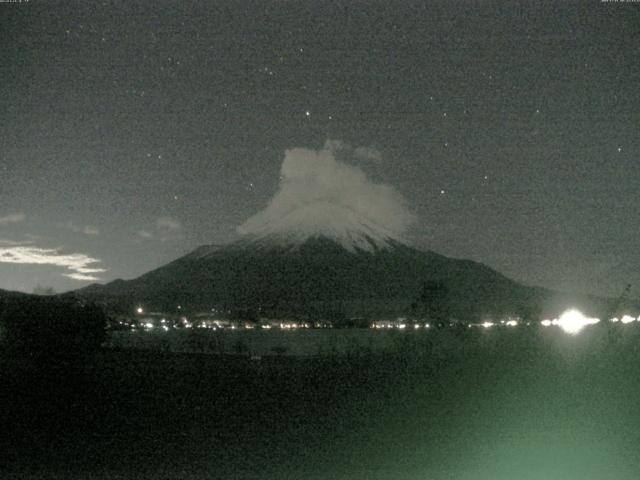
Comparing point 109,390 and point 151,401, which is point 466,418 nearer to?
point 151,401

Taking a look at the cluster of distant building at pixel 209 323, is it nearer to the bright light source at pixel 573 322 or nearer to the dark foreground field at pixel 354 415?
the bright light source at pixel 573 322

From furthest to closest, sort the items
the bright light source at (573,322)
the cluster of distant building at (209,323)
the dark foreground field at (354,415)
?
the cluster of distant building at (209,323), the bright light source at (573,322), the dark foreground field at (354,415)

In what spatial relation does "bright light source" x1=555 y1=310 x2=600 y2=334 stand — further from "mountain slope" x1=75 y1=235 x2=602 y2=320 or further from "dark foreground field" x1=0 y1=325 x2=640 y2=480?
"mountain slope" x1=75 y1=235 x2=602 y2=320

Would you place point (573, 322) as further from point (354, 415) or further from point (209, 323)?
point (209, 323)

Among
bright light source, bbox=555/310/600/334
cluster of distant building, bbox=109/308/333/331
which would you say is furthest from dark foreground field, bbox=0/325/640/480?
cluster of distant building, bbox=109/308/333/331

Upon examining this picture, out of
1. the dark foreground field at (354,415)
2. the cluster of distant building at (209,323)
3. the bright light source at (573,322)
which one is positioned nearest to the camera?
the dark foreground field at (354,415)

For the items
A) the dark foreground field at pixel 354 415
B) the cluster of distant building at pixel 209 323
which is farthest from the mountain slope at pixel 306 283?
the dark foreground field at pixel 354 415

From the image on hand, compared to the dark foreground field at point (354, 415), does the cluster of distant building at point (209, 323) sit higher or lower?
higher
